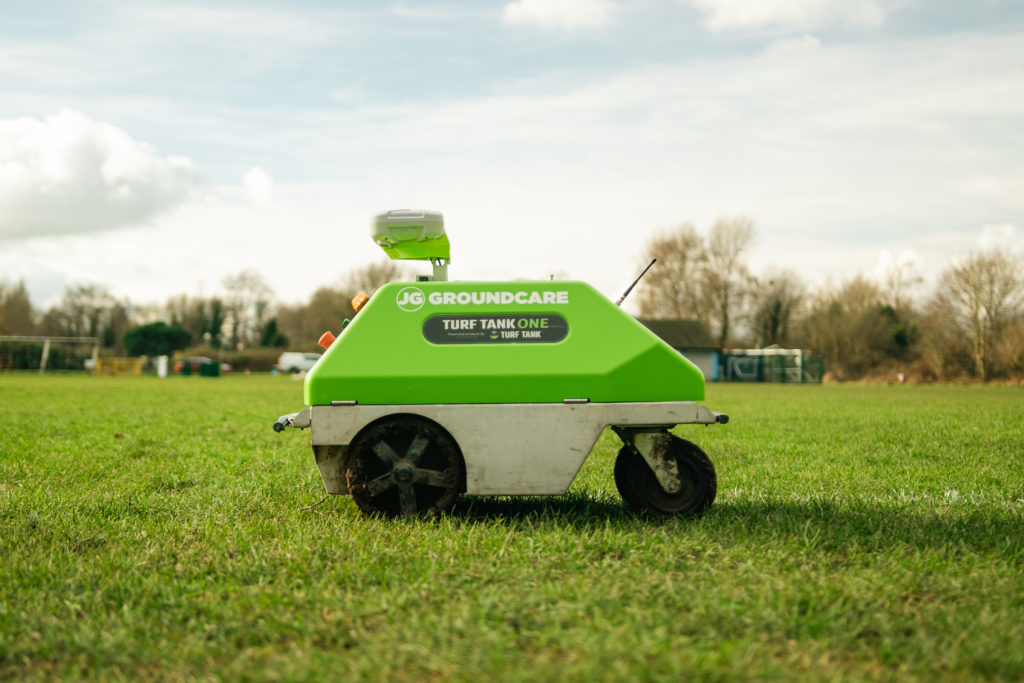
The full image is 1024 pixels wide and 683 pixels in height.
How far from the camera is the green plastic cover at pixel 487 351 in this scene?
516 centimetres

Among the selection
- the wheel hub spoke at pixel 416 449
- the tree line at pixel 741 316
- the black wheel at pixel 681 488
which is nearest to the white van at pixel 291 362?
the tree line at pixel 741 316

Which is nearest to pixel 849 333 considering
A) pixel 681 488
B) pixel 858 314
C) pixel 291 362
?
pixel 858 314

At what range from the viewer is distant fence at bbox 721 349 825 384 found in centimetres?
5759

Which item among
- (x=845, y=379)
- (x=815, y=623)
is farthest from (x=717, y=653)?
(x=845, y=379)

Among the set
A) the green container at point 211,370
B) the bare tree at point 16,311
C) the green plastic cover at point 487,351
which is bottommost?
the green container at point 211,370

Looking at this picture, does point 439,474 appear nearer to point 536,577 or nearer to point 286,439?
point 536,577

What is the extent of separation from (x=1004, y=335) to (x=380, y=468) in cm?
5223

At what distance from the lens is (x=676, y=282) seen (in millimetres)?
65188

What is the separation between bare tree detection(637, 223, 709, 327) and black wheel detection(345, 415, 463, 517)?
59.5m

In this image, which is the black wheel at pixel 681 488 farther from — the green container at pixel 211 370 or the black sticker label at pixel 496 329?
the green container at pixel 211 370

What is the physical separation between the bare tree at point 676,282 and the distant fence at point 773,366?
4.49m

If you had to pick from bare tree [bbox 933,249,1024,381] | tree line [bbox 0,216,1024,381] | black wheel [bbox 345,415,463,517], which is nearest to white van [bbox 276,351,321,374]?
tree line [bbox 0,216,1024,381]

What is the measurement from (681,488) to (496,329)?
1.59 m

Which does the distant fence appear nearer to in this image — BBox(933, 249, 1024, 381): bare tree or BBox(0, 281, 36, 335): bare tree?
BBox(933, 249, 1024, 381): bare tree
